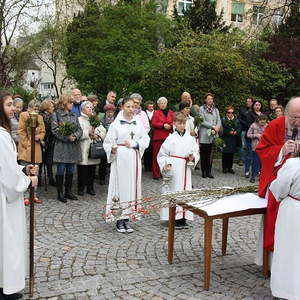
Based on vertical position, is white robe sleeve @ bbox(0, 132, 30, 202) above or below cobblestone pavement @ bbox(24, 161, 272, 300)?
above

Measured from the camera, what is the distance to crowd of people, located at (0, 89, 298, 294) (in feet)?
23.3

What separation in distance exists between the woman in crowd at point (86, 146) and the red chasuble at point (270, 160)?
15.8 ft

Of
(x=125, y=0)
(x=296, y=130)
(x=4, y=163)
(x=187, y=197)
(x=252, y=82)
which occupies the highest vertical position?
(x=125, y=0)

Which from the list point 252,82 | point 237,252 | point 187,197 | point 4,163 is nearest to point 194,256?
point 237,252

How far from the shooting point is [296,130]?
183 inches

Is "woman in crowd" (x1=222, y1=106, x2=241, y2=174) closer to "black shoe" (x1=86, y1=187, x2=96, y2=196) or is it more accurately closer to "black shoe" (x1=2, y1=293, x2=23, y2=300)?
"black shoe" (x1=86, y1=187, x2=96, y2=196)

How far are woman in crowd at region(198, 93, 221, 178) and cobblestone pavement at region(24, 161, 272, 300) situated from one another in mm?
3876

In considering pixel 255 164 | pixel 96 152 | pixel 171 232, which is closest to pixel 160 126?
pixel 96 152

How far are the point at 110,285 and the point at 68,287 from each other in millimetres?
447

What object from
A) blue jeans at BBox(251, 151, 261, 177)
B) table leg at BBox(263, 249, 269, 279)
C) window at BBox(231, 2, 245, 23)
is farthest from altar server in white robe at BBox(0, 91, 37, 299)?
window at BBox(231, 2, 245, 23)

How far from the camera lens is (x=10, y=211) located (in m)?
4.29

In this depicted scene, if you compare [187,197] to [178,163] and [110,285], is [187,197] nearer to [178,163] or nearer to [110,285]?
[110,285]

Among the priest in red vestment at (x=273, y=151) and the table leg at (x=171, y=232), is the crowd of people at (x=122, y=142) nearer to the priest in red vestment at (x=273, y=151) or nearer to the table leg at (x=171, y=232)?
the priest in red vestment at (x=273, y=151)

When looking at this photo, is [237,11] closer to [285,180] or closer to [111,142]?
[111,142]
